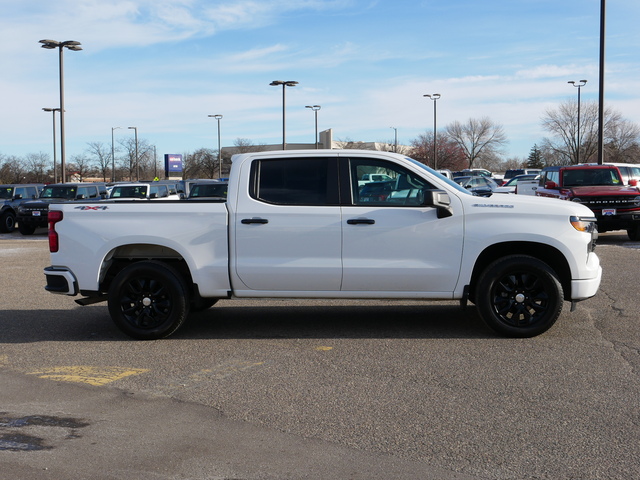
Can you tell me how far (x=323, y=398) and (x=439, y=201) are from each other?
2.57 meters

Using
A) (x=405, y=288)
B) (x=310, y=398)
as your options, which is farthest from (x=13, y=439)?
(x=405, y=288)

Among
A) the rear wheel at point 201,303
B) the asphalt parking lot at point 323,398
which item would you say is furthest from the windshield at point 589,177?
the rear wheel at point 201,303

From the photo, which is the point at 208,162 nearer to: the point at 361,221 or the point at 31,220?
the point at 31,220

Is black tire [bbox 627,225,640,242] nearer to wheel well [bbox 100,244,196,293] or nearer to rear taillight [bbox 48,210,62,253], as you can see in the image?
wheel well [bbox 100,244,196,293]

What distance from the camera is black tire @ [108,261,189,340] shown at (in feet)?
25.2

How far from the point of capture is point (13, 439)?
4.80 m

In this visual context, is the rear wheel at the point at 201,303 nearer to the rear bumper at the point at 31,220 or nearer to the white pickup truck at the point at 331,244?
the white pickup truck at the point at 331,244

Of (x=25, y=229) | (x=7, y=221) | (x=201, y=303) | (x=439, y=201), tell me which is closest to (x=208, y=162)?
(x=7, y=221)

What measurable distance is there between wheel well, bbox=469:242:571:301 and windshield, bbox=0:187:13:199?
24.1 meters

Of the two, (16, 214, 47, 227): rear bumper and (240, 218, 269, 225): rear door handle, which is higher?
(240, 218, 269, 225): rear door handle

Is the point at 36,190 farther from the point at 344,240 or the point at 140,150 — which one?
the point at 140,150

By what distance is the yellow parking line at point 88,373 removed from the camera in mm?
6281

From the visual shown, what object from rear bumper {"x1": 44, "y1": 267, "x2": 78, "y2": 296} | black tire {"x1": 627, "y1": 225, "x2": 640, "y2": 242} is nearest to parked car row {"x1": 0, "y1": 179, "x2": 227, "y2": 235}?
black tire {"x1": 627, "y1": 225, "x2": 640, "y2": 242}

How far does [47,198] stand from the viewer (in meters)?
25.4
